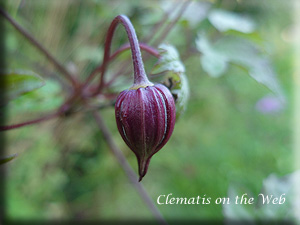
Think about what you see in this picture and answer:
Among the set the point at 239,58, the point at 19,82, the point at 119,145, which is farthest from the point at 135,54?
the point at 119,145

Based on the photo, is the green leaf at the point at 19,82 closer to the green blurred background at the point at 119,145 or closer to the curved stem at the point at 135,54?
the curved stem at the point at 135,54

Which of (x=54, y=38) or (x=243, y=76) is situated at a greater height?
(x=54, y=38)

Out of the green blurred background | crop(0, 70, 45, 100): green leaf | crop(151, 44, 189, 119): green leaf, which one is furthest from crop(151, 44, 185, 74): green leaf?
the green blurred background

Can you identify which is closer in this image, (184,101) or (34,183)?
(184,101)

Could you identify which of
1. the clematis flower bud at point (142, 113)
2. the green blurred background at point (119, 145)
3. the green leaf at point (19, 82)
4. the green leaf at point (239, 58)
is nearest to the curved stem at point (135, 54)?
the clematis flower bud at point (142, 113)

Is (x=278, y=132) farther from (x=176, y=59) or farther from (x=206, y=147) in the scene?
(x=176, y=59)

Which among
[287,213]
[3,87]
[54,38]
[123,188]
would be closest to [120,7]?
[54,38]

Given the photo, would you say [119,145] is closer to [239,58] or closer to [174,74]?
[239,58]
